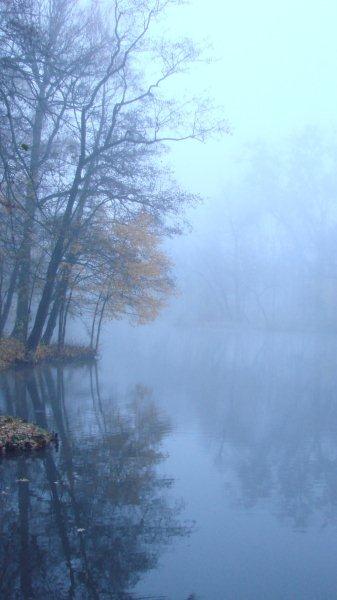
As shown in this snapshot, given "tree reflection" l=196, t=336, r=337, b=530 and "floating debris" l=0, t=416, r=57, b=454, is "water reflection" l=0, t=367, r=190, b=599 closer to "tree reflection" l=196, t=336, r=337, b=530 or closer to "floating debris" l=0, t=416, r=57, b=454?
"floating debris" l=0, t=416, r=57, b=454

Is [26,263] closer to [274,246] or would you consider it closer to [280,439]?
[280,439]

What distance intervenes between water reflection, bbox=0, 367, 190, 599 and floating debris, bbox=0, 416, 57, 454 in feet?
0.92

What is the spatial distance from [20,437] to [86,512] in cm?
329

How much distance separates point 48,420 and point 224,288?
53925 millimetres

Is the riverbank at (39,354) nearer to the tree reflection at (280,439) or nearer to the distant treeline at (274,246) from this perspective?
the tree reflection at (280,439)

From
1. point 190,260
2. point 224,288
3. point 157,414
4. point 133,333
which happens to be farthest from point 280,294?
point 157,414

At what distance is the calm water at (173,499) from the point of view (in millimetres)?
5742

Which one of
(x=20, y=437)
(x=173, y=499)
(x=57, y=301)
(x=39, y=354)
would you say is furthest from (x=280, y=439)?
(x=57, y=301)

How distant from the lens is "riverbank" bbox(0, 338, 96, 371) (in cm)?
2383

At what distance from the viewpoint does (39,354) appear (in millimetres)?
26094

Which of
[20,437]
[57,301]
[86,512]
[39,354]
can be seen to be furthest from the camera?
[57,301]

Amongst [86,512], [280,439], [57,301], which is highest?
[57,301]

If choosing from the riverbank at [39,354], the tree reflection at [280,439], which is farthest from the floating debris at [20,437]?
the riverbank at [39,354]

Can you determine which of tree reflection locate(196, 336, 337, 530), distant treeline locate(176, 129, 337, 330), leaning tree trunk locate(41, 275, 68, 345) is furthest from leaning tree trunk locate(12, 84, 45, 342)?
distant treeline locate(176, 129, 337, 330)
